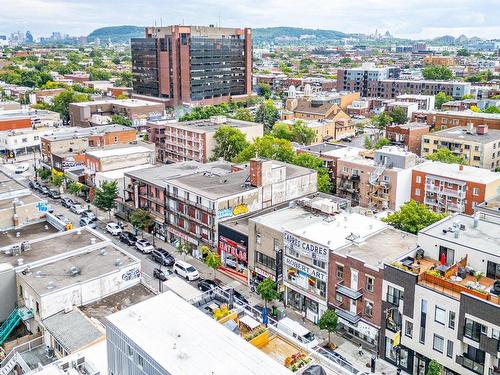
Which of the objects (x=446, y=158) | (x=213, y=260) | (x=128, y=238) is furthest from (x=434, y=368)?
(x=446, y=158)

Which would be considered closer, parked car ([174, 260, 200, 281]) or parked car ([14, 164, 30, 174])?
parked car ([174, 260, 200, 281])

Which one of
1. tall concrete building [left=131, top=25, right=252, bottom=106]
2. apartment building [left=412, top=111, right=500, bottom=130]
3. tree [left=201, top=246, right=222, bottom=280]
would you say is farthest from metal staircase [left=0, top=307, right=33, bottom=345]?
tall concrete building [left=131, top=25, right=252, bottom=106]

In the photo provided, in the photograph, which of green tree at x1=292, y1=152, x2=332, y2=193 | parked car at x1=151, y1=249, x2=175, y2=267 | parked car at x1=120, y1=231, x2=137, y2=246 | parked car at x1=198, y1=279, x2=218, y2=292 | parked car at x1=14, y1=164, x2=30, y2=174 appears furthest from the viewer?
parked car at x1=14, y1=164, x2=30, y2=174

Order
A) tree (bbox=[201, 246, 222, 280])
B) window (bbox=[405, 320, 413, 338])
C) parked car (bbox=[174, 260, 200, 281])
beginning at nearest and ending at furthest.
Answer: window (bbox=[405, 320, 413, 338]), tree (bbox=[201, 246, 222, 280]), parked car (bbox=[174, 260, 200, 281])

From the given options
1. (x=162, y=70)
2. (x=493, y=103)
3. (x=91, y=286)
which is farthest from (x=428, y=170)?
(x=162, y=70)

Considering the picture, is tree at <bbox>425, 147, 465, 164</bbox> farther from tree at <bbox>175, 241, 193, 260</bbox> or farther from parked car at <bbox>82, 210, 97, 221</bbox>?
parked car at <bbox>82, 210, 97, 221</bbox>

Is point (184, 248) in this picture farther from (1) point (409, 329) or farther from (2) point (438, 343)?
(2) point (438, 343)

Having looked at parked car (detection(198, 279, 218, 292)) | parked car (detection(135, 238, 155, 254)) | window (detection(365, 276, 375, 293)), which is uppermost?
window (detection(365, 276, 375, 293))
